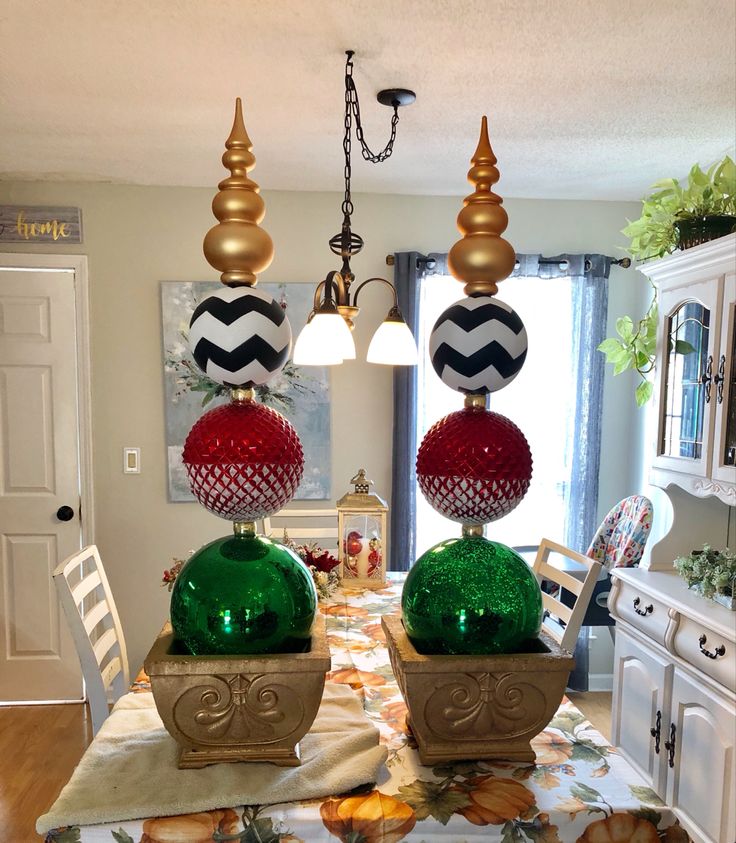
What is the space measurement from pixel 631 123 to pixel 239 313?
216 cm

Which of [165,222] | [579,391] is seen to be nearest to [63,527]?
[165,222]

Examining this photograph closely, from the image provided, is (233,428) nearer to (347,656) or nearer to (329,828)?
(329,828)

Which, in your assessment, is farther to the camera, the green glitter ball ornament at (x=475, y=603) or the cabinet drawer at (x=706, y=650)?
the cabinet drawer at (x=706, y=650)

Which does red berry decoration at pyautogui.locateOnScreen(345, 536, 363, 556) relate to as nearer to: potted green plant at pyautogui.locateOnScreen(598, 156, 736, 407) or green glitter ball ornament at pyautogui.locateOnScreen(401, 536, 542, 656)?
potted green plant at pyautogui.locateOnScreen(598, 156, 736, 407)

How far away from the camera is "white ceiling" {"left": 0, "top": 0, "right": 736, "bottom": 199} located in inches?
64.1

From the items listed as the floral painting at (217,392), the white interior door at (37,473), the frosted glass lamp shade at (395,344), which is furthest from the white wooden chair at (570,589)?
the white interior door at (37,473)

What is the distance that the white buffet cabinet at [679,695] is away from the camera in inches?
71.7

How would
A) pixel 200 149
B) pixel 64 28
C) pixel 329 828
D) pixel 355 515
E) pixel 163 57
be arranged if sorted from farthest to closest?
pixel 200 149, pixel 355 515, pixel 163 57, pixel 64 28, pixel 329 828

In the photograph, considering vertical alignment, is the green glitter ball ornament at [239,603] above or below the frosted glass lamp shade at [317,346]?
below

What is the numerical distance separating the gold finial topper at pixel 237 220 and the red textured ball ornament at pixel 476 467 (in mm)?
306

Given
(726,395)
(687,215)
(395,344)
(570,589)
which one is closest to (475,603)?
(395,344)

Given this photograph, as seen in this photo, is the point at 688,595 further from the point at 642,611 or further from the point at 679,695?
the point at 679,695

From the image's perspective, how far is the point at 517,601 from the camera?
795 millimetres

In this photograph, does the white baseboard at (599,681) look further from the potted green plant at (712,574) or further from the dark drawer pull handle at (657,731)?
the potted green plant at (712,574)
